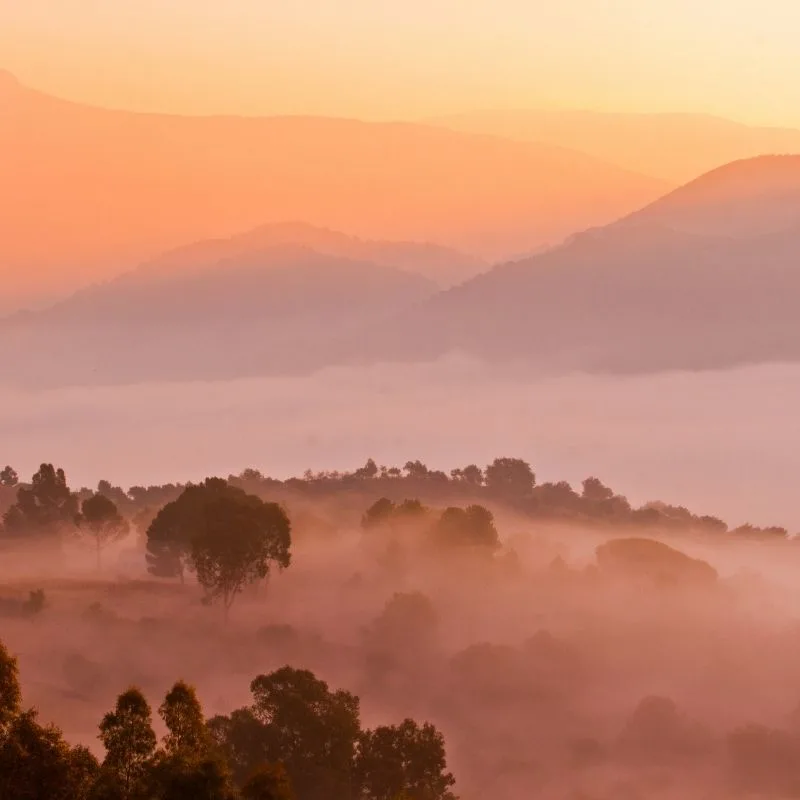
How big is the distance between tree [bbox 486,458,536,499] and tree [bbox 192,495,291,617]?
8385 cm

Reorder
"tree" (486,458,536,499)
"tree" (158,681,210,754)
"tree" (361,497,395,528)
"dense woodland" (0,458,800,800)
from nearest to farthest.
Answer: "tree" (158,681,210,754) < "dense woodland" (0,458,800,800) < "tree" (361,497,395,528) < "tree" (486,458,536,499)

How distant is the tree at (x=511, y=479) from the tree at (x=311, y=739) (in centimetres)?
11293

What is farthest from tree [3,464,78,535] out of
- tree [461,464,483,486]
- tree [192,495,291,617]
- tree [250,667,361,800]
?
tree [461,464,483,486]

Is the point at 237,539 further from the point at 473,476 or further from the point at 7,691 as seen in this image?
the point at 473,476

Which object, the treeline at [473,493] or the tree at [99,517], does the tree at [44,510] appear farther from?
the treeline at [473,493]

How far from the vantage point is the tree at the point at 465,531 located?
116 meters

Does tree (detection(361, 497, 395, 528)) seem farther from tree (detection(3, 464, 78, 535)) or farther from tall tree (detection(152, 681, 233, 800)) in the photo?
tall tree (detection(152, 681, 233, 800))

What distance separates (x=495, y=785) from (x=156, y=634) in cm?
2715

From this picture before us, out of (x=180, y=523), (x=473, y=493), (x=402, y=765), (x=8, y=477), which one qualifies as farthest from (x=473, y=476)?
(x=402, y=765)

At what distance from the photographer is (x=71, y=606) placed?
89.4m

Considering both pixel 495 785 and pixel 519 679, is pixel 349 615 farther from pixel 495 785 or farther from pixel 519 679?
pixel 495 785

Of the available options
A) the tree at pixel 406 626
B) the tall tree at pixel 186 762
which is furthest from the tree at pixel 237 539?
the tall tree at pixel 186 762

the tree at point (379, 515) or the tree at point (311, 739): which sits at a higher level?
the tree at point (379, 515)

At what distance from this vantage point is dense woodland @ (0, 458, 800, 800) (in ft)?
179
